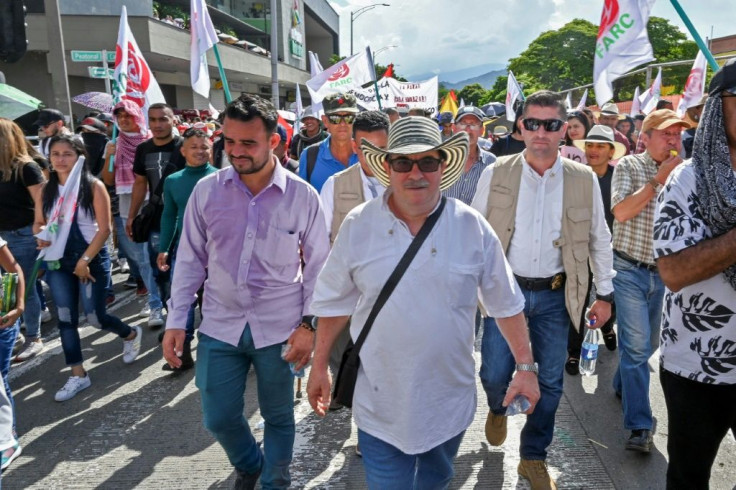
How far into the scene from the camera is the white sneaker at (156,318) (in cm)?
589

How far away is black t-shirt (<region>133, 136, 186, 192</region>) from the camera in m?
5.53

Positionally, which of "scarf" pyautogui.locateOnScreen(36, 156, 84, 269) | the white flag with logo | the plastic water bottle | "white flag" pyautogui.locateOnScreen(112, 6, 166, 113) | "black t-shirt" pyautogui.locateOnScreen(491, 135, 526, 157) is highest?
the white flag with logo

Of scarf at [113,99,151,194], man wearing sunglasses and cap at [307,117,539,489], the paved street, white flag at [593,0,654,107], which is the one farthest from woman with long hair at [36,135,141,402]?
white flag at [593,0,654,107]

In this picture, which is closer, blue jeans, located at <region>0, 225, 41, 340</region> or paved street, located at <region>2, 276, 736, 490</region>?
paved street, located at <region>2, 276, 736, 490</region>

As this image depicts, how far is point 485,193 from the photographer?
341 cm

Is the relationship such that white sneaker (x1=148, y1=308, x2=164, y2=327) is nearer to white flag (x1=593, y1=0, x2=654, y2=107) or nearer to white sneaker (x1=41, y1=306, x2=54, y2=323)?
white sneaker (x1=41, y1=306, x2=54, y2=323)

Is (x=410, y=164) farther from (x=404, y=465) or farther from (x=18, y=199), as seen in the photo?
(x=18, y=199)

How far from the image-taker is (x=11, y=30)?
16.2 ft

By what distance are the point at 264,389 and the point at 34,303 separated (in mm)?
3461

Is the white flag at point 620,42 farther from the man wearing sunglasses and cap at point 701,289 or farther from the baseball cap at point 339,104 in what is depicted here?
the man wearing sunglasses and cap at point 701,289

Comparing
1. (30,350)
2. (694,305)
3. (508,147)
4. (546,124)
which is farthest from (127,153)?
(694,305)

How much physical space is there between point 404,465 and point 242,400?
43.3 inches

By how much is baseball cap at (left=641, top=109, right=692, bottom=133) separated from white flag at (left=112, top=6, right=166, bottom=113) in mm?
5491

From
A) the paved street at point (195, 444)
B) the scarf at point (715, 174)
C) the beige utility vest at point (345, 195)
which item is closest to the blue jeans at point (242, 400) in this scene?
the paved street at point (195, 444)
